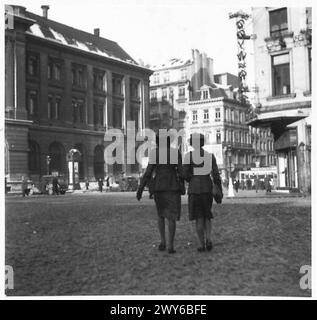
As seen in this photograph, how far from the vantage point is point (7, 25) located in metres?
6.66

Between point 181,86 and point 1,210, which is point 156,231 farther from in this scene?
point 181,86

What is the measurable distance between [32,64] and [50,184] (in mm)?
6411

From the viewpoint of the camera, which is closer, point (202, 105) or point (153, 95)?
point (202, 105)

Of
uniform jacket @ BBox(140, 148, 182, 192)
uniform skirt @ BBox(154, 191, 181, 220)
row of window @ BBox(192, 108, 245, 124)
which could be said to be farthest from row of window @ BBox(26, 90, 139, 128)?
uniform skirt @ BBox(154, 191, 181, 220)

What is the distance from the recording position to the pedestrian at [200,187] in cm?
649

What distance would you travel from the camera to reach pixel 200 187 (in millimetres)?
6492

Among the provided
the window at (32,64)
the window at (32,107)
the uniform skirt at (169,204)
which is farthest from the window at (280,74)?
the uniform skirt at (169,204)

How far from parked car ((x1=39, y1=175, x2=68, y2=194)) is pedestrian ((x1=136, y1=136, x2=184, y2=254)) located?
1257 cm

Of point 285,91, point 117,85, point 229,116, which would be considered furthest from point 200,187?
point 229,116

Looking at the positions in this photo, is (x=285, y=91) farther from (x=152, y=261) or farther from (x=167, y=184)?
(x=152, y=261)

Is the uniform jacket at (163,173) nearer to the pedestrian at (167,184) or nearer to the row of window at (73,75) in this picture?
the pedestrian at (167,184)

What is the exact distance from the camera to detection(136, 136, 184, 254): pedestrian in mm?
6430

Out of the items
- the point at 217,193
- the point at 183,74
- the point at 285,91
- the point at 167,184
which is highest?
the point at 183,74

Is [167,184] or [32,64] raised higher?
[32,64]
